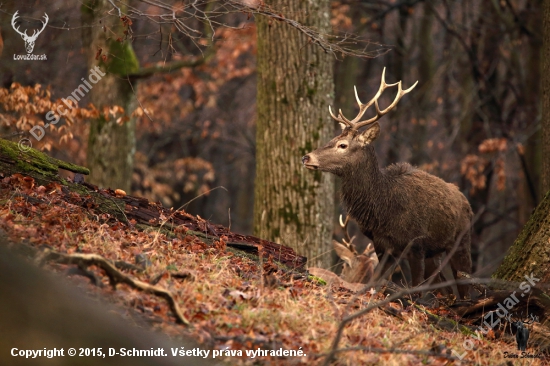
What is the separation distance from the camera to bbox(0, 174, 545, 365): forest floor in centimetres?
464

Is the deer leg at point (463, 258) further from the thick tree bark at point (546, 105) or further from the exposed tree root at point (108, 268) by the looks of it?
the exposed tree root at point (108, 268)

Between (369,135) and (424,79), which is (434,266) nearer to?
(369,135)

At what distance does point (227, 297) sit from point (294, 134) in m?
5.22

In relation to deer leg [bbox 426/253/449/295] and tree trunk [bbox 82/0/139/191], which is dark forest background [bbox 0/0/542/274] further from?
deer leg [bbox 426/253/449/295]

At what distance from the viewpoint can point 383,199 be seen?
27.7 ft

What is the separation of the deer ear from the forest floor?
7.85 feet

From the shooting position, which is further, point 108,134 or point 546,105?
point 108,134

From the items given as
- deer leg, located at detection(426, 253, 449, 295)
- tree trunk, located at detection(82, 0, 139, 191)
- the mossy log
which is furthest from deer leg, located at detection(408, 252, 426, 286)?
tree trunk, located at detection(82, 0, 139, 191)

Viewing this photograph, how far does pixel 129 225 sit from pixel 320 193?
412 cm

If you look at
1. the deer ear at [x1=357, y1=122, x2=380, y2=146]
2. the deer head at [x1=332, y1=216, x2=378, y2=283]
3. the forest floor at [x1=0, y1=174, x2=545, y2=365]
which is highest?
the deer ear at [x1=357, y1=122, x2=380, y2=146]

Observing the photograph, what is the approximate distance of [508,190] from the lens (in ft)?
78.8

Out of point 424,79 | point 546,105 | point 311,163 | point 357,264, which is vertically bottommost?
point 357,264

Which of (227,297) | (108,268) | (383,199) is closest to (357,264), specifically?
(383,199)

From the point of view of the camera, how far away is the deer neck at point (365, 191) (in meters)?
8.43
